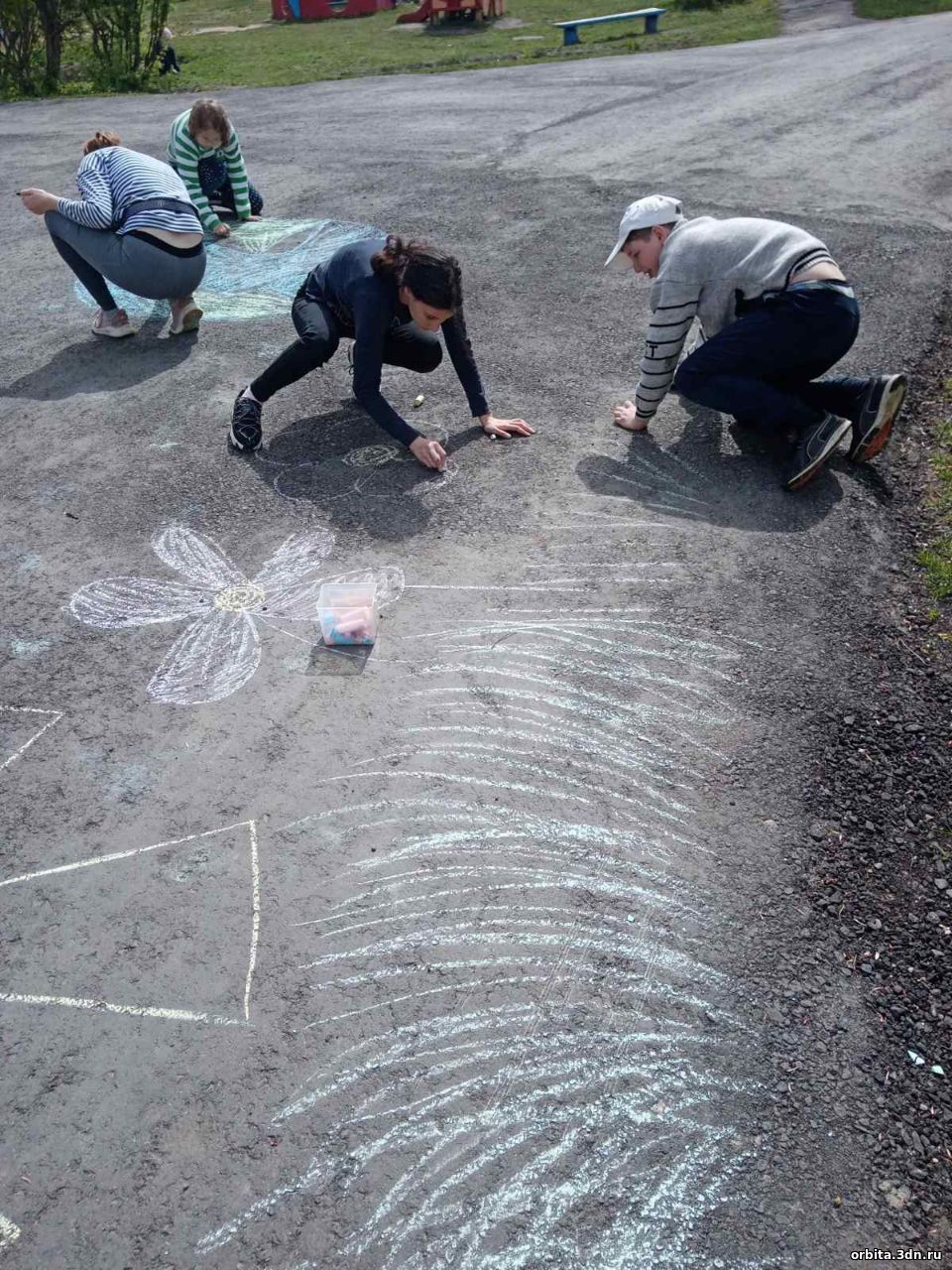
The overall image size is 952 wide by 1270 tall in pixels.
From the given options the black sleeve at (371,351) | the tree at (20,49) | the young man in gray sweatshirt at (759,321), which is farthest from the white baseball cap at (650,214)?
the tree at (20,49)

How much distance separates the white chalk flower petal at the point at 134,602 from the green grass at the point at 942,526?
2.72 m

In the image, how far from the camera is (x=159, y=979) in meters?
2.33

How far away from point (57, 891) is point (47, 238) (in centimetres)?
621

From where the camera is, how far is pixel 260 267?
6.27m

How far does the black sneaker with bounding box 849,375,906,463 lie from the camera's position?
153 inches

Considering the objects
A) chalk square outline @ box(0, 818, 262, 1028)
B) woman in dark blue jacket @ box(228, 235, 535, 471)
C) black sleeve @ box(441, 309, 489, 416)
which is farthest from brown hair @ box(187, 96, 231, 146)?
chalk square outline @ box(0, 818, 262, 1028)

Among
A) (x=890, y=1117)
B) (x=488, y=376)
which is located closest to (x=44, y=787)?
(x=890, y=1117)

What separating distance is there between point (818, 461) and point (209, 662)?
248 cm

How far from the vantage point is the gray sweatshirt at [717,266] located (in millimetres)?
3838

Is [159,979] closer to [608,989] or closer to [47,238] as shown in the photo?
[608,989]

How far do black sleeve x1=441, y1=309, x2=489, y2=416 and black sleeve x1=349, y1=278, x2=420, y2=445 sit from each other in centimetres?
27

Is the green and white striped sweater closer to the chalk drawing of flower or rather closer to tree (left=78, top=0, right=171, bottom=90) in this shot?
the chalk drawing of flower

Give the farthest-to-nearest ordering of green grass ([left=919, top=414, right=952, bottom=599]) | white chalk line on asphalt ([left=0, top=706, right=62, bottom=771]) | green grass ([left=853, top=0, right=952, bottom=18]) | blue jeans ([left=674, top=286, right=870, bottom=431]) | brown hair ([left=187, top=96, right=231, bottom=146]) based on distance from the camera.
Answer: green grass ([left=853, top=0, right=952, bottom=18])
brown hair ([left=187, top=96, right=231, bottom=146])
blue jeans ([left=674, top=286, right=870, bottom=431])
green grass ([left=919, top=414, right=952, bottom=599])
white chalk line on asphalt ([left=0, top=706, right=62, bottom=771])

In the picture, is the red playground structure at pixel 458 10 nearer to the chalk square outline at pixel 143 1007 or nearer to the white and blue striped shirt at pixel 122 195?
the white and blue striped shirt at pixel 122 195
